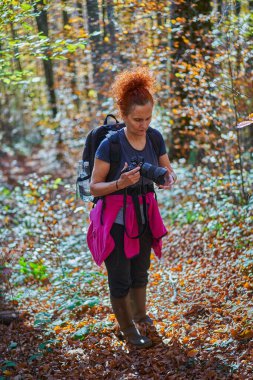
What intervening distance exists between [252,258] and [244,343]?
143 centimetres

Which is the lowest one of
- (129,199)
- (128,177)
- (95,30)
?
(129,199)

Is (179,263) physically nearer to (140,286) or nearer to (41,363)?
(140,286)

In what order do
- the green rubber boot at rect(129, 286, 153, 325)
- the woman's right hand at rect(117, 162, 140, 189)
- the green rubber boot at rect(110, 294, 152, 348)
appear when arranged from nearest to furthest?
the woman's right hand at rect(117, 162, 140, 189) < the green rubber boot at rect(110, 294, 152, 348) < the green rubber boot at rect(129, 286, 153, 325)

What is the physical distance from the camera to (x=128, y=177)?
393 cm

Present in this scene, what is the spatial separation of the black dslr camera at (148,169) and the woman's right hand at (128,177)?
56mm

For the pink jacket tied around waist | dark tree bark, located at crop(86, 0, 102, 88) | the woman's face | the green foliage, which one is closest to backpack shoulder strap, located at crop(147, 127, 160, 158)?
the woman's face

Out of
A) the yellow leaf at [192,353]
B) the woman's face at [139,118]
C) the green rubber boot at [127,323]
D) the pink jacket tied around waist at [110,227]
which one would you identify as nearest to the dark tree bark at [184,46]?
the woman's face at [139,118]

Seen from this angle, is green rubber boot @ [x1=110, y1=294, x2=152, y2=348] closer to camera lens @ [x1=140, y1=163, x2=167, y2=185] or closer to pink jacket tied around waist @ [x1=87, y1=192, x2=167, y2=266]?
pink jacket tied around waist @ [x1=87, y1=192, x2=167, y2=266]

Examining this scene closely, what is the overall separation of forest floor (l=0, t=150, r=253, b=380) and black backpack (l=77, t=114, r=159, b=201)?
1.41 meters

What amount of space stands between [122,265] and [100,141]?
106 centimetres

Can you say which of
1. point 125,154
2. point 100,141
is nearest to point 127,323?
point 125,154

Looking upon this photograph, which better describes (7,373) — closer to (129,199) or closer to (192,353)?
(192,353)

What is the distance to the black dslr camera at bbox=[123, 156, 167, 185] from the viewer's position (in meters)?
3.98

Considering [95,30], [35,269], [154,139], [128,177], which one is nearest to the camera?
[128,177]
